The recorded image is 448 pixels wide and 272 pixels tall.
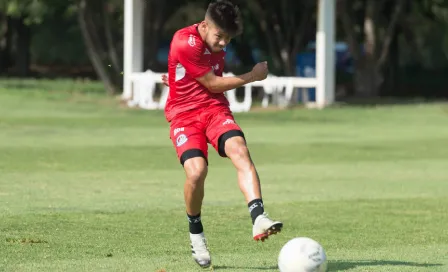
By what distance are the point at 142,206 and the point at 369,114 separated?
17.4 metres

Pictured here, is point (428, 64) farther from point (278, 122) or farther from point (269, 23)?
point (278, 122)

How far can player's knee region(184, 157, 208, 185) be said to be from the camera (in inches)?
342

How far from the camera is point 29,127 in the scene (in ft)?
80.3

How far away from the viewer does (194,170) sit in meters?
8.70

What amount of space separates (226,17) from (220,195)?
598 cm

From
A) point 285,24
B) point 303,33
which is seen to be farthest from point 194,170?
point 285,24

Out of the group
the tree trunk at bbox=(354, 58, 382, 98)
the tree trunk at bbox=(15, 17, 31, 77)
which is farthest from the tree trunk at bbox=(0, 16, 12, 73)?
the tree trunk at bbox=(354, 58, 382, 98)

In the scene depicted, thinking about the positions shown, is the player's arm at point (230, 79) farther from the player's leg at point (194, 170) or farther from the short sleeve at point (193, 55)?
the player's leg at point (194, 170)

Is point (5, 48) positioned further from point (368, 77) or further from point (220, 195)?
point (220, 195)

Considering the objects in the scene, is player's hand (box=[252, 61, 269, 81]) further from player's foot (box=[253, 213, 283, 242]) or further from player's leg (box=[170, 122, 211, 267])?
player's foot (box=[253, 213, 283, 242])

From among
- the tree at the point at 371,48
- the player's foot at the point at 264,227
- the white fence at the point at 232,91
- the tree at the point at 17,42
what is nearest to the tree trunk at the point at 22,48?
the tree at the point at 17,42

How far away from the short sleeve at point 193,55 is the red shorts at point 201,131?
1.08 feet

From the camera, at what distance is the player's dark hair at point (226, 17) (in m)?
8.53

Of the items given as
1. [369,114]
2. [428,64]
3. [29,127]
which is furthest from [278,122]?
[428,64]
